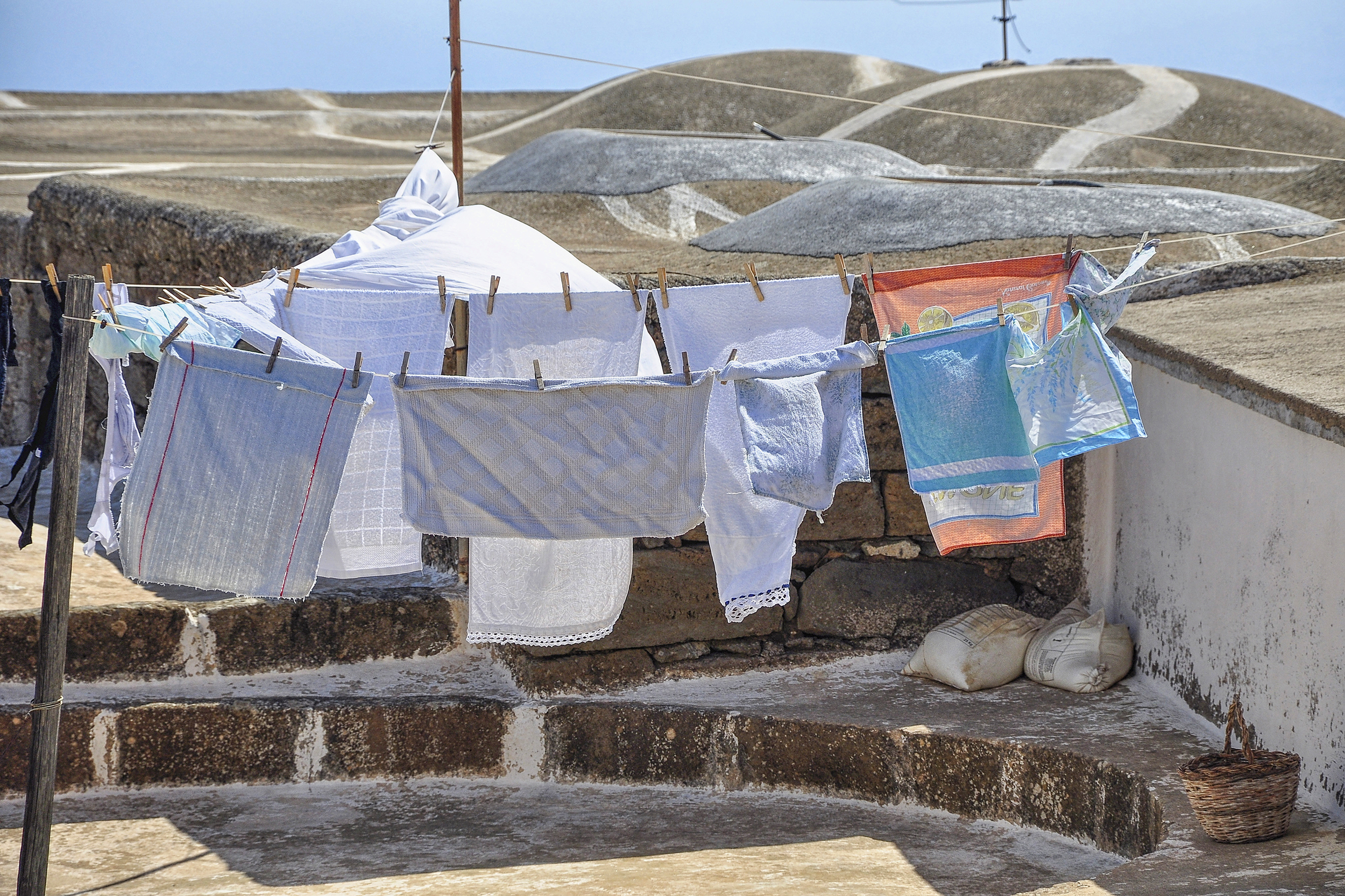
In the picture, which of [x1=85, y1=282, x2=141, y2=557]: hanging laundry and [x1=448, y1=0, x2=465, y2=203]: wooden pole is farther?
[x1=448, y1=0, x2=465, y2=203]: wooden pole

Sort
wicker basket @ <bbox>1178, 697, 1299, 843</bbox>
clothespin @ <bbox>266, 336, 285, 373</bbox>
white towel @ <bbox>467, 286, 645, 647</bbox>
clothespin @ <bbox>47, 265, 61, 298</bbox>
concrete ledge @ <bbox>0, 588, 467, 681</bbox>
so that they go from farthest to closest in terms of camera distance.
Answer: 1. concrete ledge @ <bbox>0, 588, 467, 681</bbox>
2. white towel @ <bbox>467, 286, 645, 647</bbox>
3. clothespin @ <bbox>266, 336, 285, 373</bbox>
4. clothespin @ <bbox>47, 265, 61, 298</bbox>
5. wicker basket @ <bbox>1178, 697, 1299, 843</bbox>

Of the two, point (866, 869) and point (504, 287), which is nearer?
point (866, 869)

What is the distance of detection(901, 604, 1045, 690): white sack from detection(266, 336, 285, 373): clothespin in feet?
8.76

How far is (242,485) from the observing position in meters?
3.71

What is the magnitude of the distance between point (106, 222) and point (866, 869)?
5.66 meters

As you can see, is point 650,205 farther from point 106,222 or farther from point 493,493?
point 493,493

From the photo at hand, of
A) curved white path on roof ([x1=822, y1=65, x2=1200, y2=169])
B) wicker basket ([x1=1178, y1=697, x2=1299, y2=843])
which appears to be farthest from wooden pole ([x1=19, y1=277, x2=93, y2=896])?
curved white path on roof ([x1=822, y1=65, x2=1200, y2=169])

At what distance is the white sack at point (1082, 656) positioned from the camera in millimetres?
4871

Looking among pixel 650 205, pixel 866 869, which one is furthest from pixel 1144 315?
pixel 650 205

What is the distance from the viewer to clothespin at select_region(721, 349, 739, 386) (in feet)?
12.6

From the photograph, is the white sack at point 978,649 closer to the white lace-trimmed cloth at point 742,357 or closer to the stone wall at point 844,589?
the stone wall at point 844,589

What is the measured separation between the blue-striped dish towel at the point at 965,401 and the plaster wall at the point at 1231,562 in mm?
659

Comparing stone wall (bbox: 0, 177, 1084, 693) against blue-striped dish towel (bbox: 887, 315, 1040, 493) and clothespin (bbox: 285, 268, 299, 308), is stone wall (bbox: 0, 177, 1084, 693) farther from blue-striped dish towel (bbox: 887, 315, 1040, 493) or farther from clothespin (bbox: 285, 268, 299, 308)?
clothespin (bbox: 285, 268, 299, 308)

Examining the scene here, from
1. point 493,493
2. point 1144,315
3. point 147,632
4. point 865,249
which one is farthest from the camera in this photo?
point 865,249
